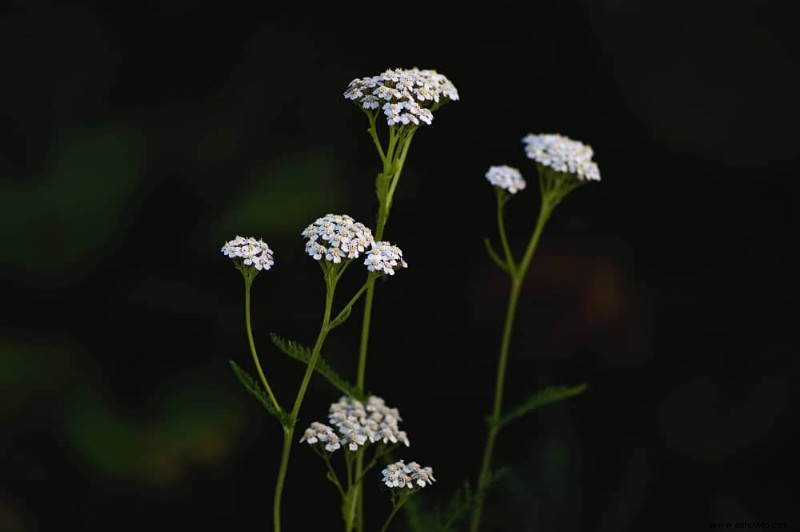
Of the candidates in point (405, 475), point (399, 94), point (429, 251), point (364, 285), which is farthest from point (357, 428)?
point (429, 251)

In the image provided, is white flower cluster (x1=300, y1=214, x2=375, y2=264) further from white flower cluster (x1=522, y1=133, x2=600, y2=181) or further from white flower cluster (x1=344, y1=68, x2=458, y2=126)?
white flower cluster (x1=522, y1=133, x2=600, y2=181)

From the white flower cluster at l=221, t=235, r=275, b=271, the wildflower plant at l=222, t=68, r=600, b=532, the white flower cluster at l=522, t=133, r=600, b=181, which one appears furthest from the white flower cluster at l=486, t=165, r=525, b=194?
the white flower cluster at l=221, t=235, r=275, b=271

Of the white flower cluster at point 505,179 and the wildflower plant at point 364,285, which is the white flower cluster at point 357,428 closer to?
the wildflower plant at point 364,285

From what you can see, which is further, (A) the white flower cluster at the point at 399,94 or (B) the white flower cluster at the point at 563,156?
(B) the white flower cluster at the point at 563,156

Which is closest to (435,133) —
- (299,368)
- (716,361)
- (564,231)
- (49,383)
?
(564,231)

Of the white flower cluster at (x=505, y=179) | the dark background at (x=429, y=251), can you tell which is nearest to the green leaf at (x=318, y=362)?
the white flower cluster at (x=505, y=179)

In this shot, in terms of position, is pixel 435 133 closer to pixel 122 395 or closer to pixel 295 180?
pixel 295 180
